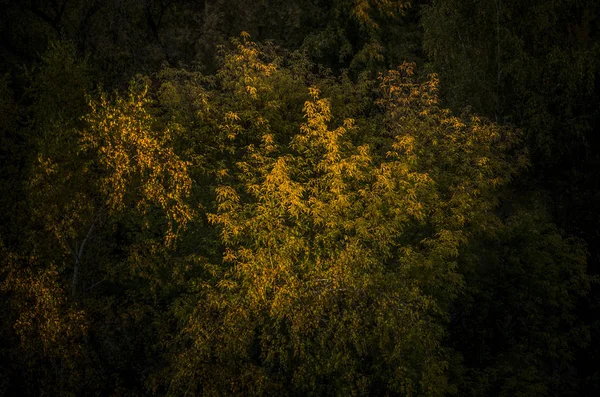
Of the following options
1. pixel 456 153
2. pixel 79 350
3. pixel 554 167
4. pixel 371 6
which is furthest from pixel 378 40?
pixel 79 350

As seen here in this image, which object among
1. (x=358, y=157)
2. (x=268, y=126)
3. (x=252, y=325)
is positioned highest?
(x=268, y=126)

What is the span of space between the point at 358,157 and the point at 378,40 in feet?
55.5

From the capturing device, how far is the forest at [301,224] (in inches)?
461

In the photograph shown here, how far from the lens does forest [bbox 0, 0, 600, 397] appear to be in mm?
11711

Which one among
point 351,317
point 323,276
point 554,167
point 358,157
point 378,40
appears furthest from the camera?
point 378,40

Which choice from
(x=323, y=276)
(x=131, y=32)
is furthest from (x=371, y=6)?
(x=323, y=276)

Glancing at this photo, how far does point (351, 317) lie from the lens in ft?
36.9

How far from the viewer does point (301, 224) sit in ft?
44.0

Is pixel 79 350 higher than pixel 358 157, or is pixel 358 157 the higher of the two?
pixel 358 157

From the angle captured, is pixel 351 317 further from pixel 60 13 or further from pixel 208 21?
pixel 60 13

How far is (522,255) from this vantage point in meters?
15.9

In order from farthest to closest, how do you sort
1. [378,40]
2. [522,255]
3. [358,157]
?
1. [378,40]
2. [522,255]
3. [358,157]

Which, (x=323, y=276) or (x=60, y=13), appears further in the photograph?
(x=60, y=13)

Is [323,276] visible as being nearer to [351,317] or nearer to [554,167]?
[351,317]
